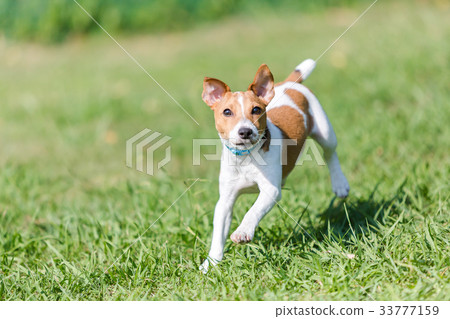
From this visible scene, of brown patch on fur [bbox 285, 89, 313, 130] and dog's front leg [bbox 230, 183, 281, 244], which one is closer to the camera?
dog's front leg [bbox 230, 183, 281, 244]

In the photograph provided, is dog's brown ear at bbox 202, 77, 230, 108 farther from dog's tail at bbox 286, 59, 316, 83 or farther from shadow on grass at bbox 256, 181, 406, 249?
shadow on grass at bbox 256, 181, 406, 249

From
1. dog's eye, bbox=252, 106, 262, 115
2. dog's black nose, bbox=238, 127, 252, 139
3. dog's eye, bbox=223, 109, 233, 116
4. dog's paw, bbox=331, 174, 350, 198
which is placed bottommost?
dog's paw, bbox=331, 174, 350, 198

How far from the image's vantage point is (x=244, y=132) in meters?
3.21

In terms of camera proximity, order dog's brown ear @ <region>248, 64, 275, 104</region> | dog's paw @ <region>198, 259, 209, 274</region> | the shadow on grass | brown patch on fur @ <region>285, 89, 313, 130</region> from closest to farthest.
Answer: dog's brown ear @ <region>248, 64, 275, 104</region> → dog's paw @ <region>198, 259, 209, 274</region> → the shadow on grass → brown patch on fur @ <region>285, 89, 313, 130</region>

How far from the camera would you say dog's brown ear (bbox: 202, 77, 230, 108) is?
348cm

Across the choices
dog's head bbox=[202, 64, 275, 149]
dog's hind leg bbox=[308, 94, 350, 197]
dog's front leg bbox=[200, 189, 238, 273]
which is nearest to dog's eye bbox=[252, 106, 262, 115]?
dog's head bbox=[202, 64, 275, 149]

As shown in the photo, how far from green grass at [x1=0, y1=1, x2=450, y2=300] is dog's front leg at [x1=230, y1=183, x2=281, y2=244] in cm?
34

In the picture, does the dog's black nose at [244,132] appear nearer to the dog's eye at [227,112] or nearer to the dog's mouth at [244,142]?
the dog's mouth at [244,142]

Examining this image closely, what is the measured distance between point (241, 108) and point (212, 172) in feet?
9.09

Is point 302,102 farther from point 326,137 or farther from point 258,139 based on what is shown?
point 258,139

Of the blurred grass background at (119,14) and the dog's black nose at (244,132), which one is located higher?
the blurred grass background at (119,14)

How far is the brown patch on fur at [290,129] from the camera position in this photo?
12.6 ft

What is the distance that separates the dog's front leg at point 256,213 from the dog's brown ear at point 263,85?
0.56 meters

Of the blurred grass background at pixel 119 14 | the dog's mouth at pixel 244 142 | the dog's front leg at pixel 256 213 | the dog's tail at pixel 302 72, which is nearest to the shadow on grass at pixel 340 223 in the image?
the dog's front leg at pixel 256 213
